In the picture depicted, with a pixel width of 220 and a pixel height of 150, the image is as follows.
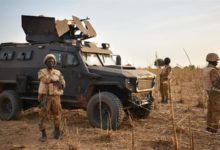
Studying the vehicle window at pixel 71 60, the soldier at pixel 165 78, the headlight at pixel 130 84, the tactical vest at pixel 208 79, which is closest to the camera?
the tactical vest at pixel 208 79

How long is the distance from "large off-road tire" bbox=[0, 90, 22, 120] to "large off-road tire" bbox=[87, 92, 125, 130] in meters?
2.52

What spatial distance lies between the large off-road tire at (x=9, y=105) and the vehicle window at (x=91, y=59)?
94.4 inches

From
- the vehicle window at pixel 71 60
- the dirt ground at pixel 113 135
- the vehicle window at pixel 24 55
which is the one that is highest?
the vehicle window at pixel 24 55

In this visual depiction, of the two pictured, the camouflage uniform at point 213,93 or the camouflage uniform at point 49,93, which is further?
the camouflage uniform at point 213,93

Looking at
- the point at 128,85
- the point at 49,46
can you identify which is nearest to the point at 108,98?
the point at 128,85

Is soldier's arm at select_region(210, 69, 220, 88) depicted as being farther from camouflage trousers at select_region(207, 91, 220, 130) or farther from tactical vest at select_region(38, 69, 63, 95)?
tactical vest at select_region(38, 69, 63, 95)

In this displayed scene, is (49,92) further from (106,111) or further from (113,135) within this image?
(106,111)

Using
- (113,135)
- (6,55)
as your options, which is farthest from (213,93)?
(6,55)

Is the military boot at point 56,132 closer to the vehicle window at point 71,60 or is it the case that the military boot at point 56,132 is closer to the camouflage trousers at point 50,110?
the camouflage trousers at point 50,110

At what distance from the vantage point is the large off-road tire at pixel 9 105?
1000cm

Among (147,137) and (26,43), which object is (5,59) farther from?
(147,137)

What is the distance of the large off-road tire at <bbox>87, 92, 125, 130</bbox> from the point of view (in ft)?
26.6

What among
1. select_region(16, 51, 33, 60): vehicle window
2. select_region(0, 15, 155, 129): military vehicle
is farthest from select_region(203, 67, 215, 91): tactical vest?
select_region(16, 51, 33, 60): vehicle window

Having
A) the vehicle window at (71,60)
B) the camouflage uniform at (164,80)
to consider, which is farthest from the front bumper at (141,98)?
the camouflage uniform at (164,80)
